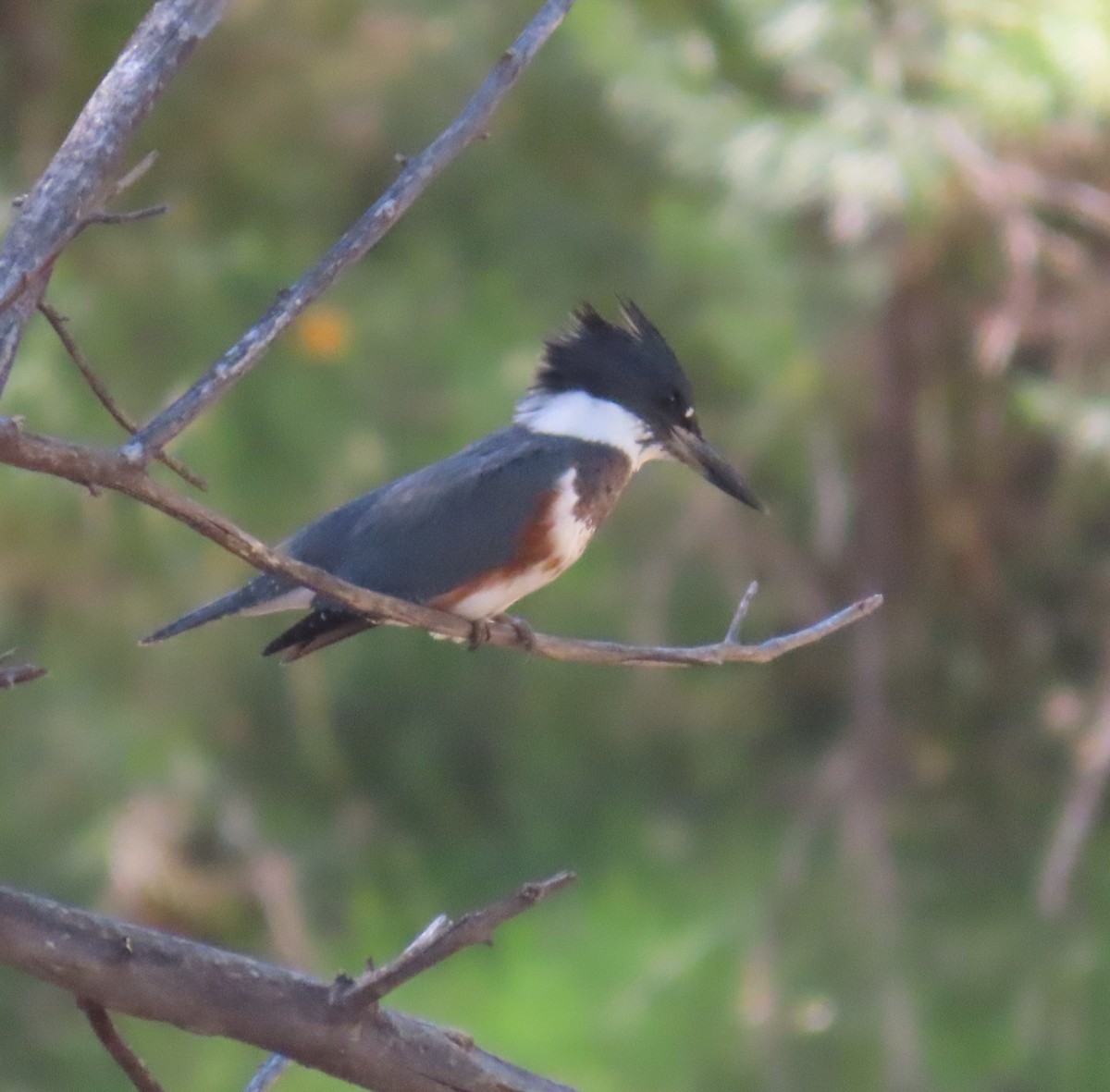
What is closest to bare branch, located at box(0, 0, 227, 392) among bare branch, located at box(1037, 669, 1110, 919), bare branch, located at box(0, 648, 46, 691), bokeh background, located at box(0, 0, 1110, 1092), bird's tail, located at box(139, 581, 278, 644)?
bare branch, located at box(0, 648, 46, 691)

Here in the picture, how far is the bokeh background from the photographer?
2.68 metres

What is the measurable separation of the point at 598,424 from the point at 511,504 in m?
0.19

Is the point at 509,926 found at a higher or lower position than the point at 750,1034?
higher

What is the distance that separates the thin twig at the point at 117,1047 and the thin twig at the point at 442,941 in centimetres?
11

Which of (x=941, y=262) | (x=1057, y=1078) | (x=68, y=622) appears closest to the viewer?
(x=1057, y=1078)

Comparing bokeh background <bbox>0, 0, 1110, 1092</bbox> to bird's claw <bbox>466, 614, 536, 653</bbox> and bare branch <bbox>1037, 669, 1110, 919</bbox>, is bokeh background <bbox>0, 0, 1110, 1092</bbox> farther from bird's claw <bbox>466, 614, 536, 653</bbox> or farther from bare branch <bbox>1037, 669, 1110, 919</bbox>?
bird's claw <bbox>466, 614, 536, 653</bbox>

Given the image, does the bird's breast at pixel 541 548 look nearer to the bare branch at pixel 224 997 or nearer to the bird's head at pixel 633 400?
the bird's head at pixel 633 400

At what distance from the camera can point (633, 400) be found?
1865 millimetres

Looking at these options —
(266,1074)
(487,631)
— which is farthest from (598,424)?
(266,1074)

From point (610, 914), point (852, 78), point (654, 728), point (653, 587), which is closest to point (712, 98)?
point (852, 78)

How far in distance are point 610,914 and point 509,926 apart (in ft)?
0.71

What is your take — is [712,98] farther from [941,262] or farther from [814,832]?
[814,832]

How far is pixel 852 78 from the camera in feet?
8.80

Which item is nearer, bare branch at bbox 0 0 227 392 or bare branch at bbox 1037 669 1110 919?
bare branch at bbox 0 0 227 392
